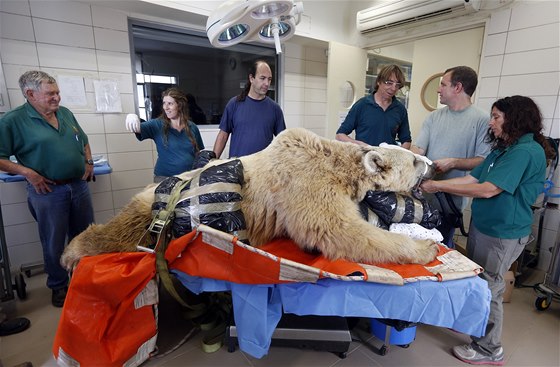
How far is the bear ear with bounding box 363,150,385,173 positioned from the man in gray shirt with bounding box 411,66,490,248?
58 cm

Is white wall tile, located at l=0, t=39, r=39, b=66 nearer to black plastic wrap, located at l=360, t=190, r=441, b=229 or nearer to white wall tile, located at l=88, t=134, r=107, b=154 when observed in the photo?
white wall tile, located at l=88, t=134, r=107, b=154

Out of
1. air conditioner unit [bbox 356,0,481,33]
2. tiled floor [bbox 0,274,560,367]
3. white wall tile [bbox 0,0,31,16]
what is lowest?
tiled floor [bbox 0,274,560,367]

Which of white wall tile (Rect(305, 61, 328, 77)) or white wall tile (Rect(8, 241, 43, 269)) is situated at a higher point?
white wall tile (Rect(305, 61, 328, 77))

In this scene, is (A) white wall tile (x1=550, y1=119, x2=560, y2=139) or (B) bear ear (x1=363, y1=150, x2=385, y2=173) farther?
(A) white wall tile (x1=550, y1=119, x2=560, y2=139)

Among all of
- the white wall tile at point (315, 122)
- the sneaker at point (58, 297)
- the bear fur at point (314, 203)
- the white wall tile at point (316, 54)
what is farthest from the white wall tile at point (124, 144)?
the white wall tile at point (316, 54)

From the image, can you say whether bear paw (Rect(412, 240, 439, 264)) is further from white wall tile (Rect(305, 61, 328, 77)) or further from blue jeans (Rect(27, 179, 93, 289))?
white wall tile (Rect(305, 61, 328, 77))

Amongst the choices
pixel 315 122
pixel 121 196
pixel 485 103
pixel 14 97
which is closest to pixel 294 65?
pixel 315 122

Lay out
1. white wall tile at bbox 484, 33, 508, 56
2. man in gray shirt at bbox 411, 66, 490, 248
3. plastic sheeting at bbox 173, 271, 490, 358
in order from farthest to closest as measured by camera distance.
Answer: white wall tile at bbox 484, 33, 508, 56 < man in gray shirt at bbox 411, 66, 490, 248 < plastic sheeting at bbox 173, 271, 490, 358

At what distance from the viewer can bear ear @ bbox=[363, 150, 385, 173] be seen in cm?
131

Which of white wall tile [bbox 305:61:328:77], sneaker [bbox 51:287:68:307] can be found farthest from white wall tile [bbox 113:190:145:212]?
white wall tile [bbox 305:61:328:77]

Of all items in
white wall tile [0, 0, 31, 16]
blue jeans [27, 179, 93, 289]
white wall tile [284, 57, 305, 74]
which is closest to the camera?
blue jeans [27, 179, 93, 289]

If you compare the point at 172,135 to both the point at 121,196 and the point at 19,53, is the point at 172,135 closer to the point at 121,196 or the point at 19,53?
the point at 121,196

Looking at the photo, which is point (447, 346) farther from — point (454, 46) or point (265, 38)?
point (454, 46)

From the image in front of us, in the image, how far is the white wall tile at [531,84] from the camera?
247 cm
